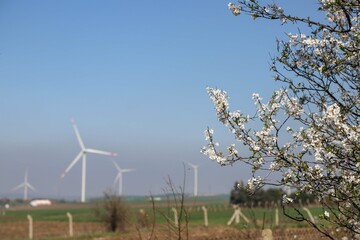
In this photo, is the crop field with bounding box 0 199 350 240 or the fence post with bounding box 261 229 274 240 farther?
the crop field with bounding box 0 199 350 240

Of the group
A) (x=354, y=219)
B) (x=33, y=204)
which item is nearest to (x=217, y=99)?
(x=354, y=219)

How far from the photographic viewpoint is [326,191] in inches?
219

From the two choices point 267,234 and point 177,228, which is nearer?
point 267,234

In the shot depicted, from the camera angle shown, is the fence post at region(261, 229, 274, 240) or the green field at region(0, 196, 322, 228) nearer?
the fence post at region(261, 229, 274, 240)

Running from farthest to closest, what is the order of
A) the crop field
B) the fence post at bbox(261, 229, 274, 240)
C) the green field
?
the green field < the crop field < the fence post at bbox(261, 229, 274, 240)

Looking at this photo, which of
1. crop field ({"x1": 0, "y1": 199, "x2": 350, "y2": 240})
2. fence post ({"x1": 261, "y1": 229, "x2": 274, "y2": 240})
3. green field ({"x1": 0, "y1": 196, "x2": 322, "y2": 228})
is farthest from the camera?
green field ({"x1": 0, "y1": 196, "x2": 322, "y2": 228})

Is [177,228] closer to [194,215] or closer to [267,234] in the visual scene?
[267,234]

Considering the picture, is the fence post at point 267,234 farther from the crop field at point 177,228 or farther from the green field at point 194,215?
the crop field at point 177,228

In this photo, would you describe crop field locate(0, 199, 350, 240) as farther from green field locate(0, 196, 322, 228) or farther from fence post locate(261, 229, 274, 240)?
fence post locate(261, 229, 274, 240)

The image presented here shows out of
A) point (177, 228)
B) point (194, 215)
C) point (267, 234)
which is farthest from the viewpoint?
point (194, 215)

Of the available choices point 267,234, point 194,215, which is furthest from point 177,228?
point 194,215

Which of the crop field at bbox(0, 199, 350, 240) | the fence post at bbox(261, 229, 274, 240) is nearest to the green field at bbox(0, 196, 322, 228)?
the crop field at bbox(0, 199, 350, 240)

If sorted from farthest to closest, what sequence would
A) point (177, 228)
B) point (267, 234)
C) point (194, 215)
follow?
point (194, 215) < point (177, 228) < point (267, 234)

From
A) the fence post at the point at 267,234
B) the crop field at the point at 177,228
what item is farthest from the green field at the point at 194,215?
the fence post at the point at 267,234
